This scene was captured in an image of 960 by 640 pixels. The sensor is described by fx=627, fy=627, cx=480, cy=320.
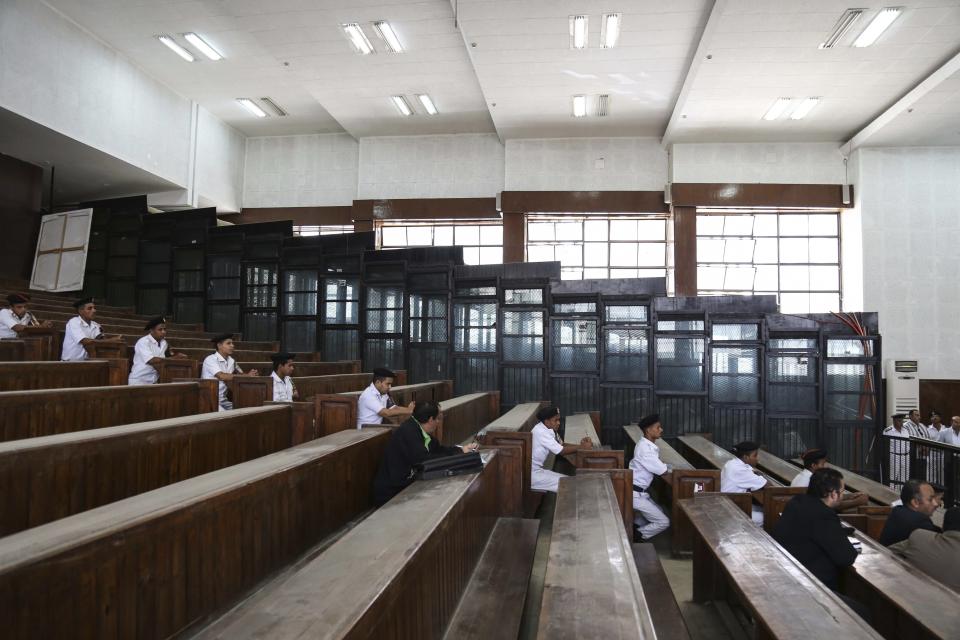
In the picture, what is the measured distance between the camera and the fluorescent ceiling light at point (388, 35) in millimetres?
9266

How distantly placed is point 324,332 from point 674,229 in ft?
22.6

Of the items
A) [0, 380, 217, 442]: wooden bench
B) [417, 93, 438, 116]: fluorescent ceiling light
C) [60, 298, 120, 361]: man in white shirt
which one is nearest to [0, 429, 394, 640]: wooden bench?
[0, 380, 217, 442]: wooden bench

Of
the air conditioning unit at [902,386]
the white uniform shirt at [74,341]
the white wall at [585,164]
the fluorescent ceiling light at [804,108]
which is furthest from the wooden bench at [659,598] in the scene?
the white wall at [585,164]

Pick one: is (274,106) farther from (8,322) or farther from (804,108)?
(804,108)

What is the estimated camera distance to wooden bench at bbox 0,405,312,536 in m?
2.32

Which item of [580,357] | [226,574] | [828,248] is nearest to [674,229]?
[828,248]

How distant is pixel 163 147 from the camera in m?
11.7

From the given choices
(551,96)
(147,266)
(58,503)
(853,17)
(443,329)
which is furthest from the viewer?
(147,266)

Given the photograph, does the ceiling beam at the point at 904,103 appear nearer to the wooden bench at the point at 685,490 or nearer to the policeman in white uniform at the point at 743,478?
the policeman in white uniform at the point at 743,478

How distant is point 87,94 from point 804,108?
464 inches

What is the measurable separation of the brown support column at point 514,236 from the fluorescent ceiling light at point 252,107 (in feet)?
17.9

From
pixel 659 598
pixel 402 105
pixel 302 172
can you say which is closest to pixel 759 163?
pixel 402 105

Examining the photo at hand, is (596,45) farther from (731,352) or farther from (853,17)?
(731,352)

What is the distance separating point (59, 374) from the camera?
4594 millimetres
